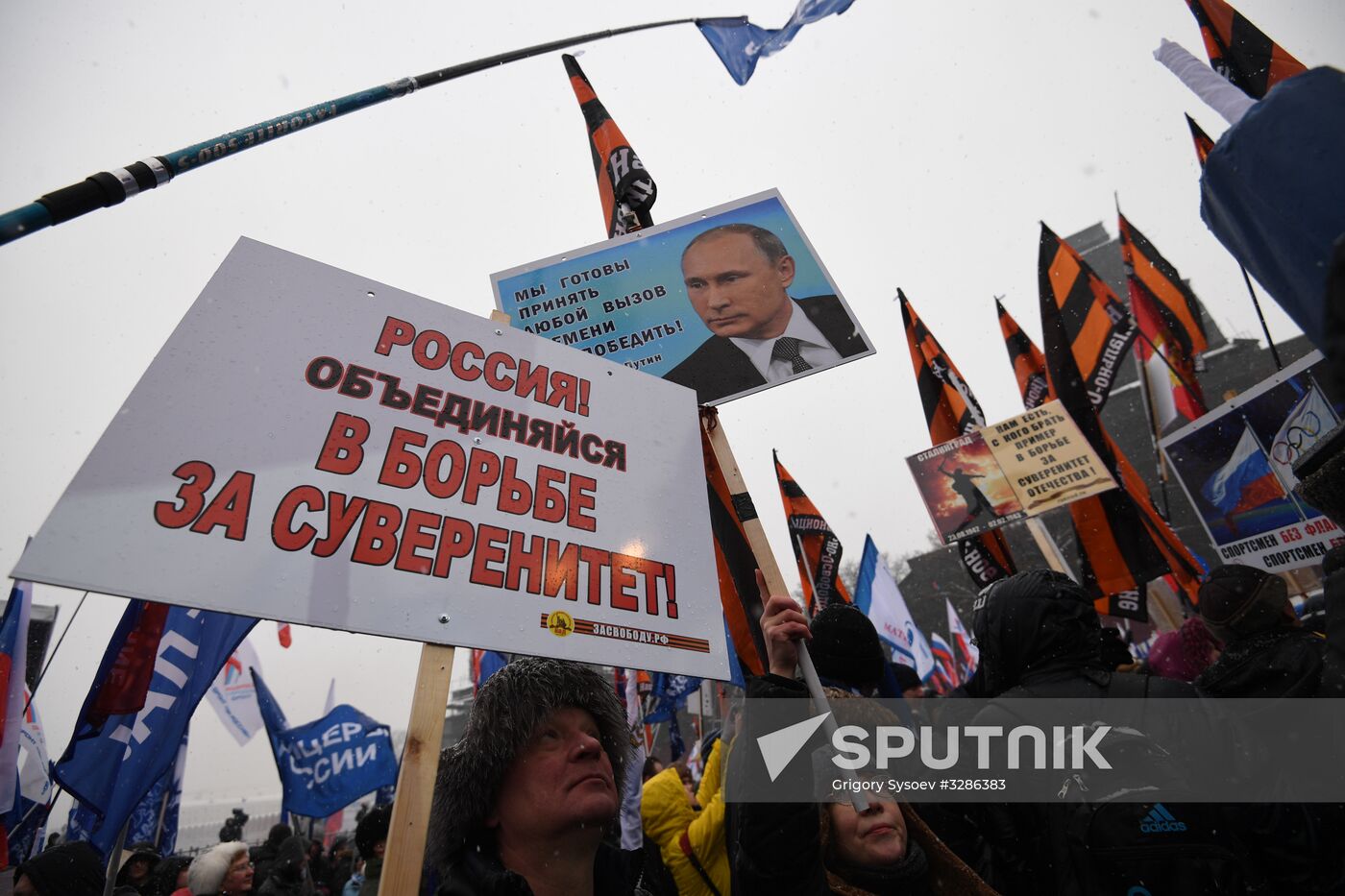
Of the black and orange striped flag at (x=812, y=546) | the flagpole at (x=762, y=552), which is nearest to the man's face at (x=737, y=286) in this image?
the flagpole at (x=762, y=552)

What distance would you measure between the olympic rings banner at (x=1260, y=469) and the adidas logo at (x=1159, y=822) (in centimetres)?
325

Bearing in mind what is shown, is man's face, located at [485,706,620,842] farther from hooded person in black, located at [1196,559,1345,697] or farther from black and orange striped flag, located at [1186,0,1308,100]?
black and orange striped flag, located at [1186,0,1308,100]

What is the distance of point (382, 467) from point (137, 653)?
216 centimetres

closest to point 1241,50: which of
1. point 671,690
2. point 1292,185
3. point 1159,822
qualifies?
Answer: point 1292,185

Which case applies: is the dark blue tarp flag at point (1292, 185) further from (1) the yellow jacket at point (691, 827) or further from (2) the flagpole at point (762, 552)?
(1) the yellow jacket at point (691, 827)

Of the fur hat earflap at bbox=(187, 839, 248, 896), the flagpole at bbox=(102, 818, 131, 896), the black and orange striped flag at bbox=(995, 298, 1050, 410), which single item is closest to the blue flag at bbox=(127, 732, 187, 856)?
the fur hat earflap at bbox=(187, 839, 248, 896)

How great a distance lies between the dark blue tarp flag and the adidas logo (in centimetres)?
133

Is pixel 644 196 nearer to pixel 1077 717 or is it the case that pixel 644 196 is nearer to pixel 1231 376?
pixel 1077 717

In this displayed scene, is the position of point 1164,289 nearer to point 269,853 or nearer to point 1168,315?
point 1168,315

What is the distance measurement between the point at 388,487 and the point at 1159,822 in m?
2.15

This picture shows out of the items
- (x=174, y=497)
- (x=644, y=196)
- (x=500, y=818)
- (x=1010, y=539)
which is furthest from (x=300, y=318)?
(x=1010, y=539)

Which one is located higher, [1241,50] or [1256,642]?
[1241,50]

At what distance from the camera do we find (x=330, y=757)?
8.59 meters

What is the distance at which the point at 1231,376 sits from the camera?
93.5 feet
